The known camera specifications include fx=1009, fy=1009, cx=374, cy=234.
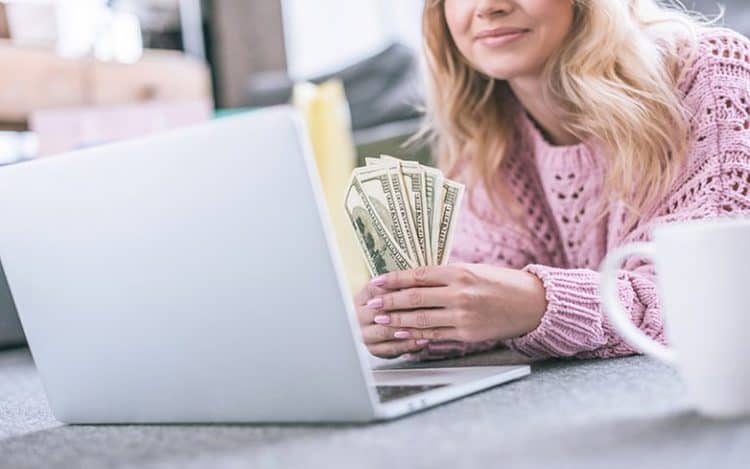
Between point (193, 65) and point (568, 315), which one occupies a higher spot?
point (568, 315)

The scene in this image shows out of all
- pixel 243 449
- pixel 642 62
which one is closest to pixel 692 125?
pixel 642 62

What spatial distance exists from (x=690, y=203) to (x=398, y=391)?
42 cm

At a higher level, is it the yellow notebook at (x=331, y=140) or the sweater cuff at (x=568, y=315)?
the sweater cuff at (x=568, y=315)

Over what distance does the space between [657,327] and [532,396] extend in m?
0.26

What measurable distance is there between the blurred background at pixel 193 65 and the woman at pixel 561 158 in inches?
24.2

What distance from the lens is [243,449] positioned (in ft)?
2.44

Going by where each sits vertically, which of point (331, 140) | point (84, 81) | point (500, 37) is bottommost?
point (331, 140)

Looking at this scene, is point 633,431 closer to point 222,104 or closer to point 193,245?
point 193,245

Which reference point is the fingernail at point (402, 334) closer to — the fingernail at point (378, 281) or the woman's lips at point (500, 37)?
the fingernail at point (378, 281)

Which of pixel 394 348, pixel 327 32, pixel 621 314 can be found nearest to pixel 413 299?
pixel 394 348

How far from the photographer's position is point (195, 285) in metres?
0.79

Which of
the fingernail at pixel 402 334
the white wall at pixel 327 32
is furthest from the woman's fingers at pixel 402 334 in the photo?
the white wall at pixel 327 32

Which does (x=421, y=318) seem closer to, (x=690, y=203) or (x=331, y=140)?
(x=690, y=203)

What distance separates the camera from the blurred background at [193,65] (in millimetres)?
2492
